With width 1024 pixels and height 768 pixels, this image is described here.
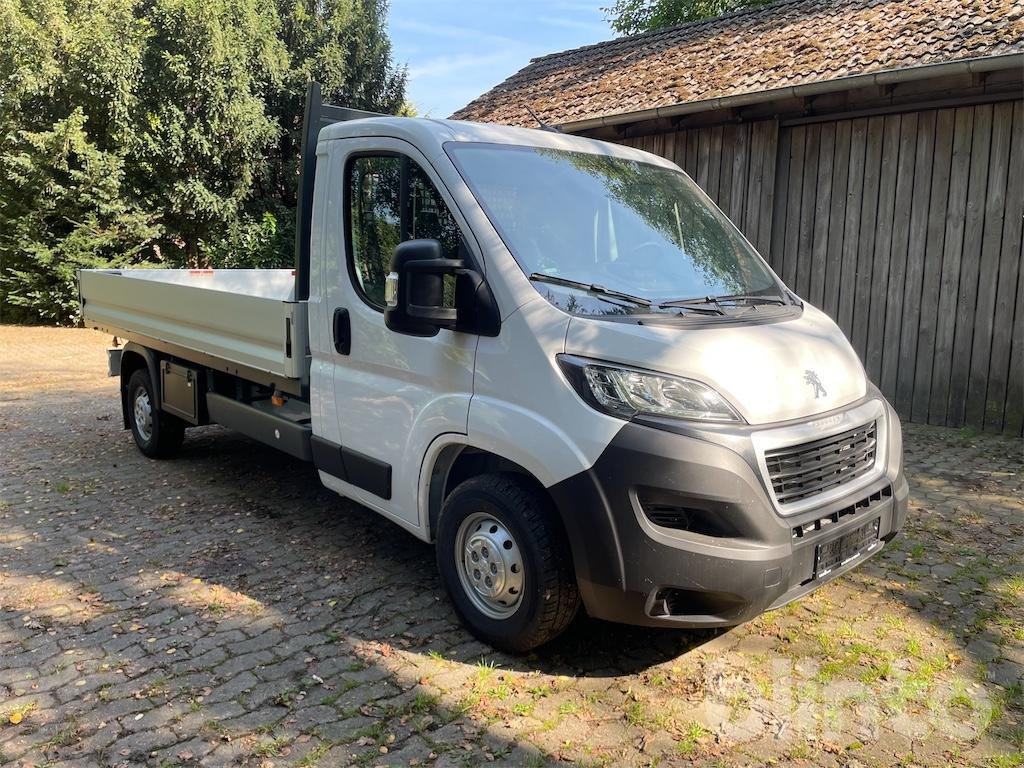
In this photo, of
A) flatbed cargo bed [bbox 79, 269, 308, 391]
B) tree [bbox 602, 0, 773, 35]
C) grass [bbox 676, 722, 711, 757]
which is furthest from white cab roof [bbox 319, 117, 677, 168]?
tree [bbox 602, 0, 773, 35]

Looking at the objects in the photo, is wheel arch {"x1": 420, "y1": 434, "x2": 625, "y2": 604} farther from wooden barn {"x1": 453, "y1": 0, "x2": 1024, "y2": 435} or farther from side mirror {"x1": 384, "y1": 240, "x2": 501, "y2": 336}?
wooden barn {"x1": 453, "y1": 0, "x2": 1024, "y2": 435}

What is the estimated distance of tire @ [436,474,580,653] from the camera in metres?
3.24

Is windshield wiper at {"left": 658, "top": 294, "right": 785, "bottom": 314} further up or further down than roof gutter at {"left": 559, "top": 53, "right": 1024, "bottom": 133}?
further down

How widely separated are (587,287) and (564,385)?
52cm

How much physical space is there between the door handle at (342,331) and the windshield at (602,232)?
3.49ft

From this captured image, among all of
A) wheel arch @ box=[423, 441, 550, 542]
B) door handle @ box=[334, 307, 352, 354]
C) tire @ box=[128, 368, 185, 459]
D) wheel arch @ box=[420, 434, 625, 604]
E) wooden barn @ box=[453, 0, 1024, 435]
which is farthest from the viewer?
wooden barn @ box=[453, 0, 1024, 435]

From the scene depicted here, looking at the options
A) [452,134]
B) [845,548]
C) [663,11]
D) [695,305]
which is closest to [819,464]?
[845,548]

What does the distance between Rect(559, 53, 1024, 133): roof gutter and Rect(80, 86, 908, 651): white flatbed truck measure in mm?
4362

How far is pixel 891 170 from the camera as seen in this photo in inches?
331

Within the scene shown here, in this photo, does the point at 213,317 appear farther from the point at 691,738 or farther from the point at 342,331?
the point at 691,738

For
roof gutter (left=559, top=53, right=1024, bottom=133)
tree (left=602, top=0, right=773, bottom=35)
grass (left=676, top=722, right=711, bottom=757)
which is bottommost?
grass (left=676, top=722, right=711, bottom=757)

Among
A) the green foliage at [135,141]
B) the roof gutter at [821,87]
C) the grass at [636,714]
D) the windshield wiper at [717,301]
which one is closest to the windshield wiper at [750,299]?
the windshield wiper at [717,301]

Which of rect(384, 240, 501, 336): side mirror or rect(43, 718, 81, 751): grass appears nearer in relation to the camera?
rect(43, 718, 81, 751): grass

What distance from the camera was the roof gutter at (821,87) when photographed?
7.13 m
